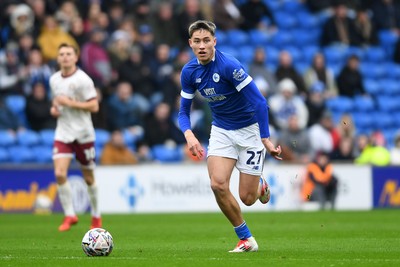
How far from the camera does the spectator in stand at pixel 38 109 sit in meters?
22.2

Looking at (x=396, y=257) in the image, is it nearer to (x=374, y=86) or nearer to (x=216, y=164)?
(x=216, y=164)

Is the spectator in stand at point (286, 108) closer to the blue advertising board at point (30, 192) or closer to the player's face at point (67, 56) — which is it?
the blue advertising board at point (30, 192)

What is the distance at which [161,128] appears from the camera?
23.8m

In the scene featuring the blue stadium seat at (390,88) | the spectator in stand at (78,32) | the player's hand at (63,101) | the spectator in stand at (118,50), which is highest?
the spectator in stand at (78,32)

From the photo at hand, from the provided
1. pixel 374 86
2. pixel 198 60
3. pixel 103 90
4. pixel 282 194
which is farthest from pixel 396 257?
pixel 374 86

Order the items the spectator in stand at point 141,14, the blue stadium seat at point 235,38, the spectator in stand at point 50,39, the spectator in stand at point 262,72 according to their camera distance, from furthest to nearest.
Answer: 1. the blue stadium seat at point 235,38
2. the spectator in stand at point 141,14
3. the spectator in stand at point 262,72
4. the spectator in stand at point 50,39

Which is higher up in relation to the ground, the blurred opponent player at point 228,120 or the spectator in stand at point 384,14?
the spectator in stand at point 384,14

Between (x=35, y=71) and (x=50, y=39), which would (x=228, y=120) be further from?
(x=50, y=39)

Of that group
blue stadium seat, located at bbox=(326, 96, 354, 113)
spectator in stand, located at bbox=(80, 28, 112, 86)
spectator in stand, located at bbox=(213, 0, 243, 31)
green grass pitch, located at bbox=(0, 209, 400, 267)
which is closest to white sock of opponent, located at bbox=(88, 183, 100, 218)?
green grass pitch, located at bbox=(0, 209, 400, 267)

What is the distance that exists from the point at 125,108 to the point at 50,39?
98.0 inches

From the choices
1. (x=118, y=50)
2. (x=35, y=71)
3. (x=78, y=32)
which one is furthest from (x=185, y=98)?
(x=118, y=50)

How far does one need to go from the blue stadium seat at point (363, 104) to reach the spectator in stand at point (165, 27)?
5504 mm

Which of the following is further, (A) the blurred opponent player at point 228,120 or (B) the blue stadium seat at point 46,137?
(B) the blue stadium seat at point 46,137

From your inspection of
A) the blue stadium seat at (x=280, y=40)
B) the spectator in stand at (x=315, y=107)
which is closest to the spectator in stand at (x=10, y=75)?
the spectator in stand at (x=315, y=107)
